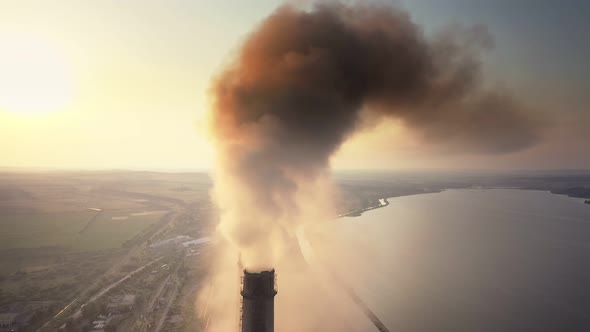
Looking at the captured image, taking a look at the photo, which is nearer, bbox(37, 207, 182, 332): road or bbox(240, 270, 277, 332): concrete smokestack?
bbox(240, 270, 277, 332): concrete smokestack

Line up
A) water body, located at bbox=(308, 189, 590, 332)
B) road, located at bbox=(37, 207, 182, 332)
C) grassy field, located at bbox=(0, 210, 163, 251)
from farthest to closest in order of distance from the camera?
grassy field, located at bbox=(0, 210, 163, 251) < water body, located at bbox=(308, 189, 590, 332) < road, located at bbox=(37, 207, 182, 332)

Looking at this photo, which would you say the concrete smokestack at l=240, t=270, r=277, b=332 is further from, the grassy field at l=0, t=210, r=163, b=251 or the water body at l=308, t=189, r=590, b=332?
the grassy field at l=0, t=210, r=163, b=251

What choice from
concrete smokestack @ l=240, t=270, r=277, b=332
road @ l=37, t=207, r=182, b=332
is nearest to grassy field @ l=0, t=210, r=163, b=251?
road @ l=37, t=207, r=182, b=332

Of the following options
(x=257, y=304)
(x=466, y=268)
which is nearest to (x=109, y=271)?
(x=257, y=304)

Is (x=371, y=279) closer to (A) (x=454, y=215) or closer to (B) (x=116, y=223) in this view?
(B) (x=116, y=223)

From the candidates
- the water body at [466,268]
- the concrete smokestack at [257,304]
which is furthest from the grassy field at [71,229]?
the concrete smokestack at [257,304]

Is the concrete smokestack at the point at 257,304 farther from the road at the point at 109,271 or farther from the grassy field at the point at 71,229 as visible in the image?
the grassy field at the point at 71,229

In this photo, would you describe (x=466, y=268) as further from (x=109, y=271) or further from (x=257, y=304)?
(x=109, y=271)
